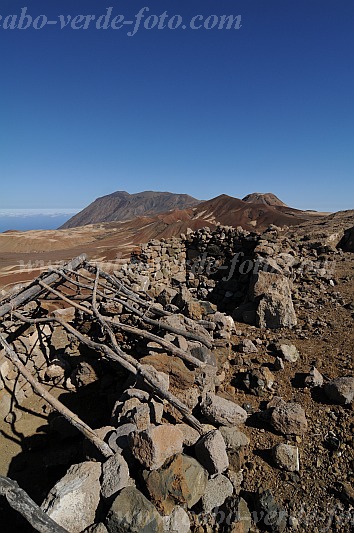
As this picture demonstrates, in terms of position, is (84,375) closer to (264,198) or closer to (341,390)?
(341,390)

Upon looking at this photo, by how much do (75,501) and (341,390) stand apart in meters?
3.53

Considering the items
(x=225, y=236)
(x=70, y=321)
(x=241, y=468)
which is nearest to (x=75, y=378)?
(x=70, y=321)

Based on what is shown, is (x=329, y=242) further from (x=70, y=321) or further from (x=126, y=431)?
(x=126, y=431)

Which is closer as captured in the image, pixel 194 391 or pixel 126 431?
pixel 126 431

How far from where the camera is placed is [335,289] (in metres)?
7.81

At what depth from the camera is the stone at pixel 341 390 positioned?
4238 millimetres

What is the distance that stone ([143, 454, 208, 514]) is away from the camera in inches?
121

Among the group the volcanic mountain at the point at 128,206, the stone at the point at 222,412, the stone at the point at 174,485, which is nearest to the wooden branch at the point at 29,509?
the stone at the point at 174,485

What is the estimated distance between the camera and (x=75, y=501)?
290cm

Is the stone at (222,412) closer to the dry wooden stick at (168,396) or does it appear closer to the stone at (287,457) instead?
the dry wooden stick at (168,396)

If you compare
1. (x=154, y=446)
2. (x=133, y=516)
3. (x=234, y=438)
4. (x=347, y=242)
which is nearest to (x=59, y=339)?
(x=154, y=446)

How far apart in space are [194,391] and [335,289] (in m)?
5.23

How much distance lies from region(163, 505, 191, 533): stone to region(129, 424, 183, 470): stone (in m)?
0.44

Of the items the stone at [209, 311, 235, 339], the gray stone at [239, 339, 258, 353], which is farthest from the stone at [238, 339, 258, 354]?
the stone at [209, 311, 235, 339]
